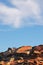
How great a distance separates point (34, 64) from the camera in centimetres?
7725

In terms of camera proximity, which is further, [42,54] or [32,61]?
[42,54]

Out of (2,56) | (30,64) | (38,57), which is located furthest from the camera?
(2,56)

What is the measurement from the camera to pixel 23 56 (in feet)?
298

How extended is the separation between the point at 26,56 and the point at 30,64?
45.2 ft

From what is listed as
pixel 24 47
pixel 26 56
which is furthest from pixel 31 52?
pixel 24 47

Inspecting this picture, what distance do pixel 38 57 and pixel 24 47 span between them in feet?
57.4

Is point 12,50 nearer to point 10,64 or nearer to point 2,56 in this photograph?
point 2,56

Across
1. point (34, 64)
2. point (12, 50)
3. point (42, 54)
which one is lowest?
point (34, 64)

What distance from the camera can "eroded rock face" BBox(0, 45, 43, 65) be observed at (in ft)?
266

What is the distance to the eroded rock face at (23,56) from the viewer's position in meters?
81.1

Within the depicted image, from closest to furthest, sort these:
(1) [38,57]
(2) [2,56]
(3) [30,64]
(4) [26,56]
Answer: (3) [30,64]
(1) [38,57]
(4) [26,56]
(2) [2,56]

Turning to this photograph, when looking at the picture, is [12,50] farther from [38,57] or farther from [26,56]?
[38,57]

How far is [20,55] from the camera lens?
91.7 meters

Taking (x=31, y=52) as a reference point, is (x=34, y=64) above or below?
below
